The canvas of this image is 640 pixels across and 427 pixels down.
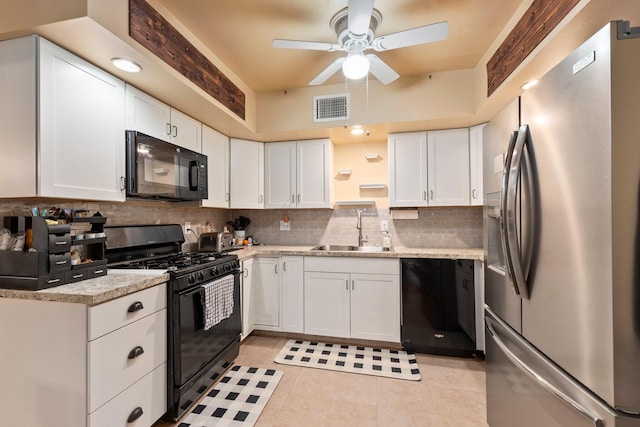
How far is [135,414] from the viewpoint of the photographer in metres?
1.50

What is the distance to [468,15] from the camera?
75.2 inches

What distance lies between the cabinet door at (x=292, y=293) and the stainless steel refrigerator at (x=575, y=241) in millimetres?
1869

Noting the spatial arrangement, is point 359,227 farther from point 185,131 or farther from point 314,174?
point 185,131

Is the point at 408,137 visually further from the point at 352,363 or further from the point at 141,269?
the point at 141,269

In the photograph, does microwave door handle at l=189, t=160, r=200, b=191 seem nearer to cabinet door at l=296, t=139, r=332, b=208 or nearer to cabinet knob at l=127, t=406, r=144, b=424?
cabinet door at l=296, t=139, r=332, b=208

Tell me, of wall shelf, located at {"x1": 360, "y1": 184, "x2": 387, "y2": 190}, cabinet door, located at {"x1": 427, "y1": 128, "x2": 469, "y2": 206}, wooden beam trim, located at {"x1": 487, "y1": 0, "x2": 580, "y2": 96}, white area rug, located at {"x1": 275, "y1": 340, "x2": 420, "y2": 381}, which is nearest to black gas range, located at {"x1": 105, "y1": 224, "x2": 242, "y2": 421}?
white area rug, located at {"x1": 275, "y1": 340, "x2": 420, "y2": 381}

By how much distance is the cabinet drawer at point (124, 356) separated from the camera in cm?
130

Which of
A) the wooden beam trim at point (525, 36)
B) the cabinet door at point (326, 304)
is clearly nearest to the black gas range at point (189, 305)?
the cabinet door at point (326, 304)

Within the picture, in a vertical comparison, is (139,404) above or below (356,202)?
below

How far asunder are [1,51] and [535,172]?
2562 mm

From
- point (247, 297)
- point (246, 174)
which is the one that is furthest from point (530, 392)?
point (246, 174)

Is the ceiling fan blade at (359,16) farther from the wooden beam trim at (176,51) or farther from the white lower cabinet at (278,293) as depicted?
the white lower cabinet at (278,293)

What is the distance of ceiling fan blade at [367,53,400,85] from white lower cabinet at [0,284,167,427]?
80.4 inches

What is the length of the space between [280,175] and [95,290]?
2.24m
